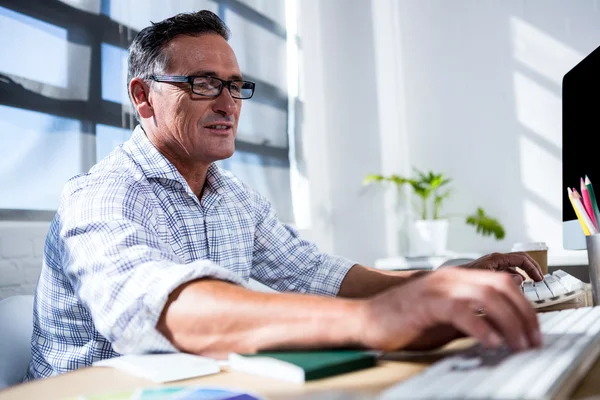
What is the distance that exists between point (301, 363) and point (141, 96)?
113cm

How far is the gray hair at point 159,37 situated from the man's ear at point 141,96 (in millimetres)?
19

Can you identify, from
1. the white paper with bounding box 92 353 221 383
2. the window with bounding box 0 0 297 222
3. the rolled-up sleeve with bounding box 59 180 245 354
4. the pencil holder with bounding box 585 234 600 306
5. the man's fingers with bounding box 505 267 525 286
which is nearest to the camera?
the white paper with bounding box 92 353 221 383

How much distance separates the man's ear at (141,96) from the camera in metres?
1.54

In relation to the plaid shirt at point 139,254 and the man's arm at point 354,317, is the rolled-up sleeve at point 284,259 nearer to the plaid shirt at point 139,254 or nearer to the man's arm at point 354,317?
the plaid shirt at point 139,254

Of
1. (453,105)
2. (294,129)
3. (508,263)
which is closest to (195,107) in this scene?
(508,263)

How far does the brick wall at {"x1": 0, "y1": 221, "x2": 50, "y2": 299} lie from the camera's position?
5.48ft

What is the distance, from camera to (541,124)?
3482mm

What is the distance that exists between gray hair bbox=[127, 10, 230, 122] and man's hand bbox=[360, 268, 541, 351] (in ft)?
3.38

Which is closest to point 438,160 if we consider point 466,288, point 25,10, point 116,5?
point 116,5

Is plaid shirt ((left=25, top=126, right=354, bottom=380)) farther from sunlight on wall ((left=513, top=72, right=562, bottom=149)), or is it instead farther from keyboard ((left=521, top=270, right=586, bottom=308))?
sunlight on wall ((left=513, top=72, right=562, bottom=149))

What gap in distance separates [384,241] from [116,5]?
207 centimetres

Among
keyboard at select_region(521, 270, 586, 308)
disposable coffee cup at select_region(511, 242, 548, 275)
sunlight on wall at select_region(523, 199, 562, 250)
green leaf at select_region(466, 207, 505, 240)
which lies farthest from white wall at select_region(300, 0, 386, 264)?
keyboard at select_region(521, 270, 586, 308)

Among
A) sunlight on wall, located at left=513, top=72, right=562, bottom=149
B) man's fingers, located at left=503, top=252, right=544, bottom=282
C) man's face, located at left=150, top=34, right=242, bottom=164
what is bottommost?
man's fingers, located at left=503, top=252, right=544, bottom=282

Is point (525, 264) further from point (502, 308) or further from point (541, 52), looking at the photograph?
point (541, 52)
